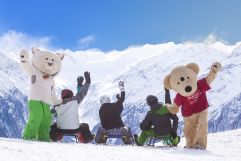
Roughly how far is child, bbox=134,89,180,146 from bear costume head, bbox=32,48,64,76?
2213mm

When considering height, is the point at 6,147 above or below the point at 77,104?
below

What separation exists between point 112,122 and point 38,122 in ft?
6.83

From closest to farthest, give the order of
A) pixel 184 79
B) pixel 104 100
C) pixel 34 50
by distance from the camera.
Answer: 1. pixel 184 79
2. pixel 34 50
3. pixel 104 100

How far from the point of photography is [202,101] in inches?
501

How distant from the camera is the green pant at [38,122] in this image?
1191 centimetres

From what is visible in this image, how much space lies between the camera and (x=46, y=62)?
Answer: 12.6 metres

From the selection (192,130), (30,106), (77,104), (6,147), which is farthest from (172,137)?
(6,147)

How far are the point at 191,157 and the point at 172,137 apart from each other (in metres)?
3.53

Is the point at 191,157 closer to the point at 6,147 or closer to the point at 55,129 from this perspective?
the point at 6,147

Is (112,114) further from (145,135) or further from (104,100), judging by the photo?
(145,135)

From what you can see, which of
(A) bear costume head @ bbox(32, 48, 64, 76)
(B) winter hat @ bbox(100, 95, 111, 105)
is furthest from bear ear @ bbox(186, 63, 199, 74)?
(A) bear costume head @ bbox(32, 48, 64, 76)

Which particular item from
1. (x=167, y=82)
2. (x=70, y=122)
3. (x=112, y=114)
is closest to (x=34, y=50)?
(x=70, y=122)

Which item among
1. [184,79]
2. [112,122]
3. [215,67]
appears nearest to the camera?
[184,79]

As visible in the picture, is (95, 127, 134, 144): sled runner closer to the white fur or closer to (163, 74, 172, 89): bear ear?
the white fur
